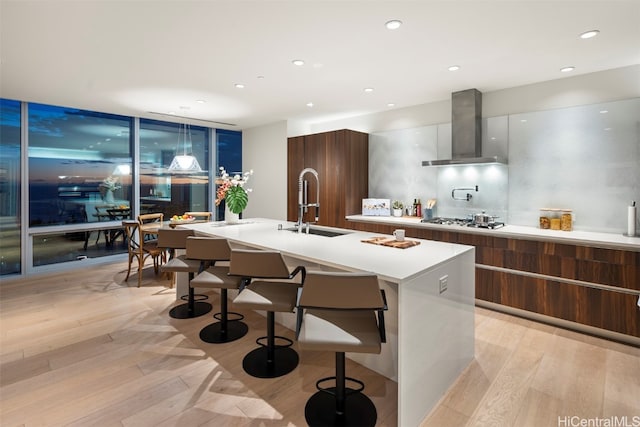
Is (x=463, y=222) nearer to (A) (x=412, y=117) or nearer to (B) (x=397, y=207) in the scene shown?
(B) (x=397, y=207)

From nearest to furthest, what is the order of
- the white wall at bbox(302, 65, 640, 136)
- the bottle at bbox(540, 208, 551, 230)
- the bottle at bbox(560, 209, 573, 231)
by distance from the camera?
1. the white wall at bbox(302, 65, 640, 136)
2. the bottle at bbox(560, 209, 573, 231)
3. the bottle at bbox(540, 208, 551, 230)

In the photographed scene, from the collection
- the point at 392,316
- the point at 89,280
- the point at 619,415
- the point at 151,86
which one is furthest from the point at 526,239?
the point at 89,280

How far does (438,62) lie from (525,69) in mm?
1013

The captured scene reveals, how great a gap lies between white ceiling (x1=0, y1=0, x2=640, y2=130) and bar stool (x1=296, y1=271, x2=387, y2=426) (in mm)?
1877

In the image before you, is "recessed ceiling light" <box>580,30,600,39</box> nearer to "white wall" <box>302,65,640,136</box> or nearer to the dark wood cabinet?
"white wall" <box>302,65,640,136</box>

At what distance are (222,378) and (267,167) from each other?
4780mm

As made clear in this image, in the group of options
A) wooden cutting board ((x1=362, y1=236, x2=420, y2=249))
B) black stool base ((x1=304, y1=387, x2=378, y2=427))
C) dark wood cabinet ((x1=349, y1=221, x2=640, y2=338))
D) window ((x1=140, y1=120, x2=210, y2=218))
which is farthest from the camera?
window ((x1=140, y1=120, x2=210, y2=218))

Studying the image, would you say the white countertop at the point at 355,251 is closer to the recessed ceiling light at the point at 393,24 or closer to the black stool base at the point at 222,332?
the black stool base at the point at 222,332

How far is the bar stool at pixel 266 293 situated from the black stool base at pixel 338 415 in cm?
43

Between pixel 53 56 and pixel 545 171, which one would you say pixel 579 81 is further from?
pixel 53 56

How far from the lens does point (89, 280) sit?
466cm

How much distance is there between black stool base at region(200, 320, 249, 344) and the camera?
9.41 feet

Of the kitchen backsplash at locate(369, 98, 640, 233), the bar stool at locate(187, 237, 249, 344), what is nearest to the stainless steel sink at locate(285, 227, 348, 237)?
the bar stool at locate(187, 237, 249, 344)

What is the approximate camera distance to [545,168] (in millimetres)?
3775
